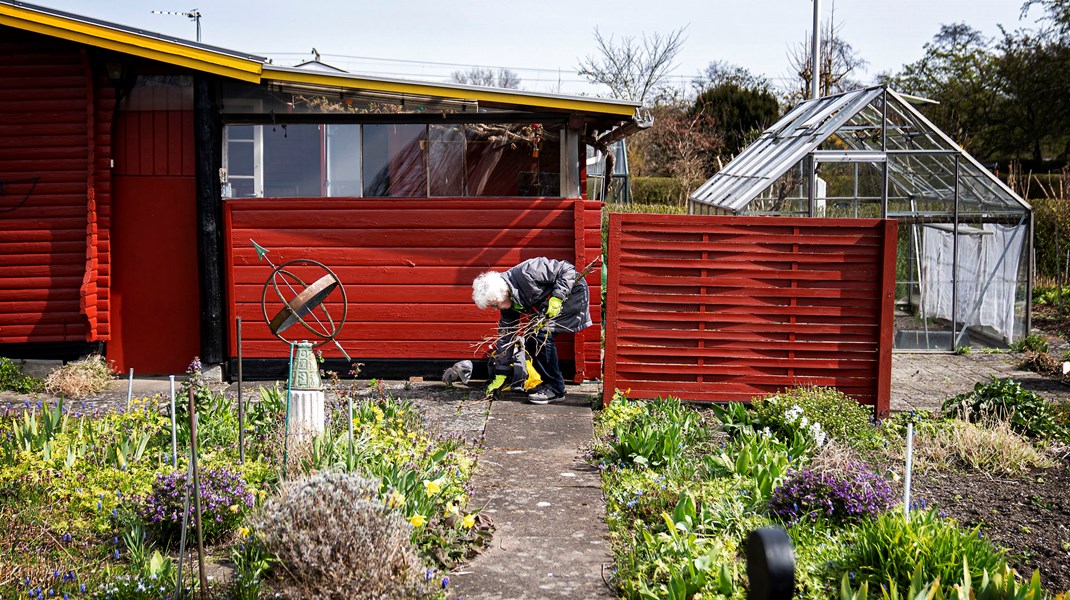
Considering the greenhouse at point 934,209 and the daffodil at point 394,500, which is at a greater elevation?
the greenhouse at point 934,209

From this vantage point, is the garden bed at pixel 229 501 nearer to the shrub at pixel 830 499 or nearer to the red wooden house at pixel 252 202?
the shrub at pixel 830 499

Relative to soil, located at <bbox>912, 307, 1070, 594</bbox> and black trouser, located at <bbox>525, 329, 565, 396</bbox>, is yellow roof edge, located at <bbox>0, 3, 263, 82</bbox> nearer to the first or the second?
black trouser, located at <bbox>525, 329, 565, 396</bbox>

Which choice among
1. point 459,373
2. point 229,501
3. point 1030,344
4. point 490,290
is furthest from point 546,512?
point 1030,344

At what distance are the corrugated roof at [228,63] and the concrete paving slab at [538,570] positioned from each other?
5.80 metres

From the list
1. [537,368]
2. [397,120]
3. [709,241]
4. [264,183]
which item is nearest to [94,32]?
[264,183]

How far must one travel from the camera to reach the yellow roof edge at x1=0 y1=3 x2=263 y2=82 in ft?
33.4

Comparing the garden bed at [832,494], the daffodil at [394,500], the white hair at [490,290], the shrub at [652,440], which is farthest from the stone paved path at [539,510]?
the white hair at [490,290]

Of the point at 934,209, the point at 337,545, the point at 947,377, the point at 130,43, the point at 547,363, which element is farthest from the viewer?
the point at 934,209

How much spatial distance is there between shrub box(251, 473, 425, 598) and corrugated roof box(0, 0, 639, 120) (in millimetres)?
6580

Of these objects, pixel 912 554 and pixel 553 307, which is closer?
pixel 912 554

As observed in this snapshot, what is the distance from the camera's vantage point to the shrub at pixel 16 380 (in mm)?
10164

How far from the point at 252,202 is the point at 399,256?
1.65 m

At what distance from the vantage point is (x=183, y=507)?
5.44 meters

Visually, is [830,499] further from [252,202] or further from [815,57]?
[815,57]
